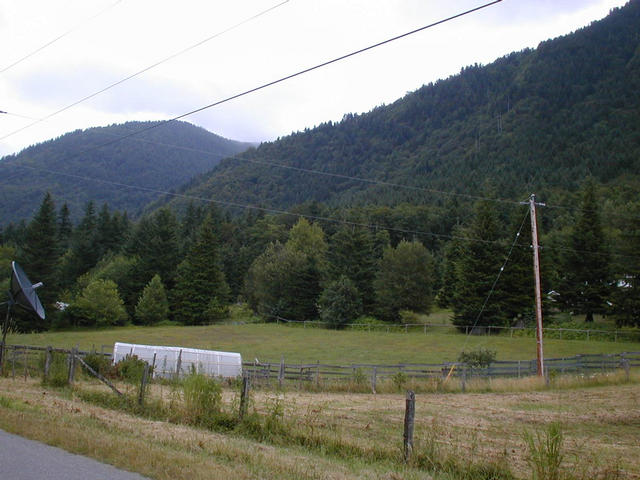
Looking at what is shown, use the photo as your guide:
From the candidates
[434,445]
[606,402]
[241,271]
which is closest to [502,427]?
[434,445]

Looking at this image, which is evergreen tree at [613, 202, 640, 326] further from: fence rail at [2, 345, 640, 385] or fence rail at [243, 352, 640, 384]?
fence rail at [243, 352, 640, 384]

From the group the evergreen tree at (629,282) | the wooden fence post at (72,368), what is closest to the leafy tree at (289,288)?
the evergreen tree at (629,282)

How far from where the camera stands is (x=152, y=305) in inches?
2489

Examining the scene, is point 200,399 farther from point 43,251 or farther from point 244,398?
point 43,251

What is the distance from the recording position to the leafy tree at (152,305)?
207ft

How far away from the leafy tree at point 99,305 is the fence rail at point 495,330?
67.5ft

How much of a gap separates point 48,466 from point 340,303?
176 feet

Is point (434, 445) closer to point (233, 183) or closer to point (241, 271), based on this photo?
point (241, 271)

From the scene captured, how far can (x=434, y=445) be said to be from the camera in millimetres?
7906

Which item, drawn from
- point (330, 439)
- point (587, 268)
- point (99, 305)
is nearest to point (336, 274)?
point (99, 305)

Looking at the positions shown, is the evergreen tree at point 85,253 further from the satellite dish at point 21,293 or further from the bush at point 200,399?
the bush at point 200,399

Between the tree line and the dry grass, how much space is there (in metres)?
34.8

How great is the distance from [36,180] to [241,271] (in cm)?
10554

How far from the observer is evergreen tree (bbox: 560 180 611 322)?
155ft
